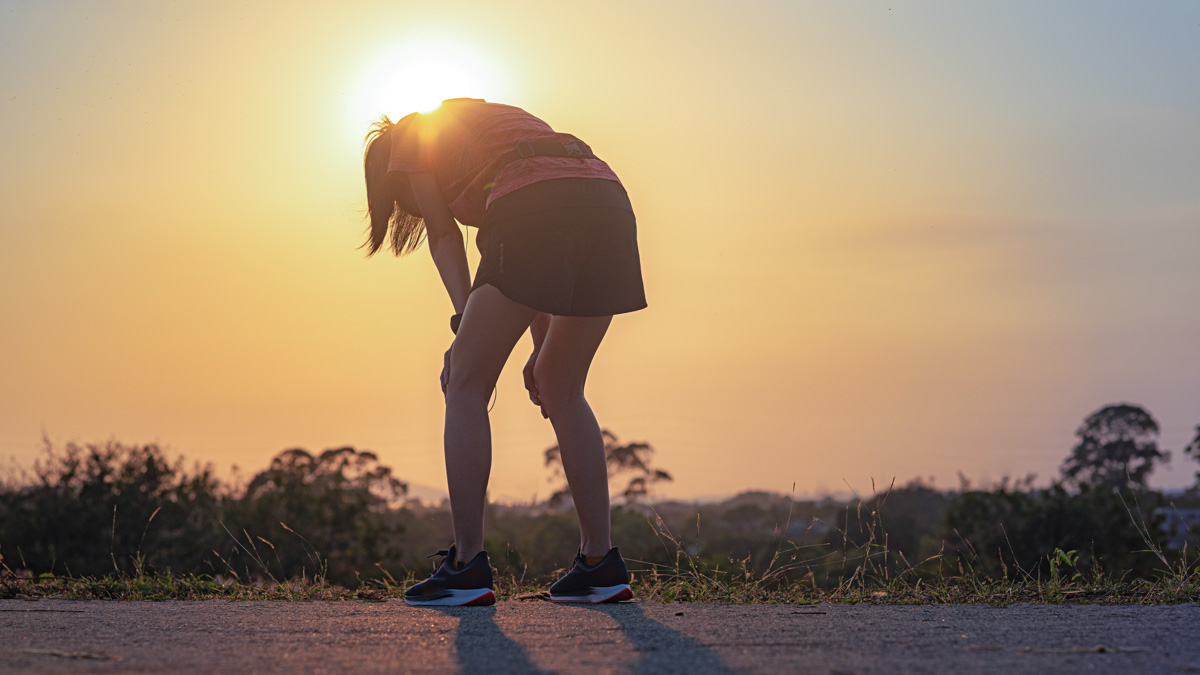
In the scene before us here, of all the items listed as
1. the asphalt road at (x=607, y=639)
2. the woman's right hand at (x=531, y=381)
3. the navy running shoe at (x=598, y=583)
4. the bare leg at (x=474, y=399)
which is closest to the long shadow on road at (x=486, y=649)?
the asphalt road at (x=607, y=639)

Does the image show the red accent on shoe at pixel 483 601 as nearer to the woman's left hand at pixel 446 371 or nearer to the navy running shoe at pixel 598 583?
the navy running shoe at pixel 598 583

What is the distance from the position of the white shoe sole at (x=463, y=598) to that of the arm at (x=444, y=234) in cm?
89

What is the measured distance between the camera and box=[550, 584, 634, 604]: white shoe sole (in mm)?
2820

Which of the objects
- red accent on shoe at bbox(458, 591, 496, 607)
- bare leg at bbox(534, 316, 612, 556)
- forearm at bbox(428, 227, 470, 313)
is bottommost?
red accent on shoe at bbox(458, 591, 496, 607)

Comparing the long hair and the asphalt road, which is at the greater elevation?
the long hair

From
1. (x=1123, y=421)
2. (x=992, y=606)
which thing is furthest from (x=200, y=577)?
(x=1123, y=421)

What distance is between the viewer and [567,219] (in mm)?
2750

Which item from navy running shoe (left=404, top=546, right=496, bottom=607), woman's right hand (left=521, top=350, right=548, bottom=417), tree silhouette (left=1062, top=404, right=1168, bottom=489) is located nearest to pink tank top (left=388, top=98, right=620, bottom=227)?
woman's right hand (left=521, top=350, right=548, bottom=417)

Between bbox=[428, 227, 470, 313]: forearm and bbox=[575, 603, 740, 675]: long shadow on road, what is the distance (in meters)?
1.13

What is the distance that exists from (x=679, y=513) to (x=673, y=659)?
40.0 metres

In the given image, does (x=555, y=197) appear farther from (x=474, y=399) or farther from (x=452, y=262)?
(x=474, y=399)

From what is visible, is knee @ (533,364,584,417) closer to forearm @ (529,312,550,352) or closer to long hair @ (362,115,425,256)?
forearm @ (529,312,550,352)

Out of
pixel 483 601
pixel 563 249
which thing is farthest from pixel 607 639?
pixel 563 249

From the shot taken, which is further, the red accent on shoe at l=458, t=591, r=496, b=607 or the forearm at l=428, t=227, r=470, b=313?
the forearm at l=428, t=227, r=470, b=313
